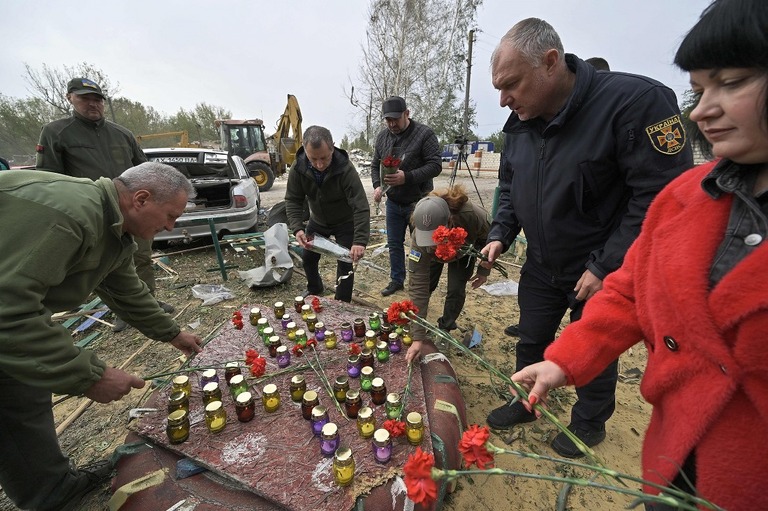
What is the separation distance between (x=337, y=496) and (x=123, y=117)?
3604 centimetres

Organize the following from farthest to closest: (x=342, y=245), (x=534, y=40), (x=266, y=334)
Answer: (x=342, y=245) < (x=266, y=334) < (x=534, y=40)

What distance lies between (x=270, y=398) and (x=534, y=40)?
6.84 feet

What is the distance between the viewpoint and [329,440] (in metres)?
1.38

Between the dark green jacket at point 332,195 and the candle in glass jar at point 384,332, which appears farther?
the dark green jacket at point 332,195

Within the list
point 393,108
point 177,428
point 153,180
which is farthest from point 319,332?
point 393,108

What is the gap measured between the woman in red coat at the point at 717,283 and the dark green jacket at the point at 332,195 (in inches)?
103

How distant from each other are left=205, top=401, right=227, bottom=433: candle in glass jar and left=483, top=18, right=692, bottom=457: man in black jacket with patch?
178cm

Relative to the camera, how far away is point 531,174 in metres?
1.72

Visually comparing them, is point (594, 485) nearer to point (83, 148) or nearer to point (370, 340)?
point (370, 340)

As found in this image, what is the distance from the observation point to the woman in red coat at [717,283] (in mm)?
649

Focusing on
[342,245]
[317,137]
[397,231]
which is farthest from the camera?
[397,231]

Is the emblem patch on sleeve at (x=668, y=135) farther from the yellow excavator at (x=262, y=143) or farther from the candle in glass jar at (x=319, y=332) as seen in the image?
the yellow excavator at (x=262, y=143)

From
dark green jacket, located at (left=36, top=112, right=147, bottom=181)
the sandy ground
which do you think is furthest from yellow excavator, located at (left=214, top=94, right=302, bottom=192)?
dark green jacket, located at (left=36, top=112, right=147, bottom=181)

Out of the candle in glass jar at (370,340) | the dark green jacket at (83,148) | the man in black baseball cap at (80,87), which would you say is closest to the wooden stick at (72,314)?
the dark green jacket at (83,148)
